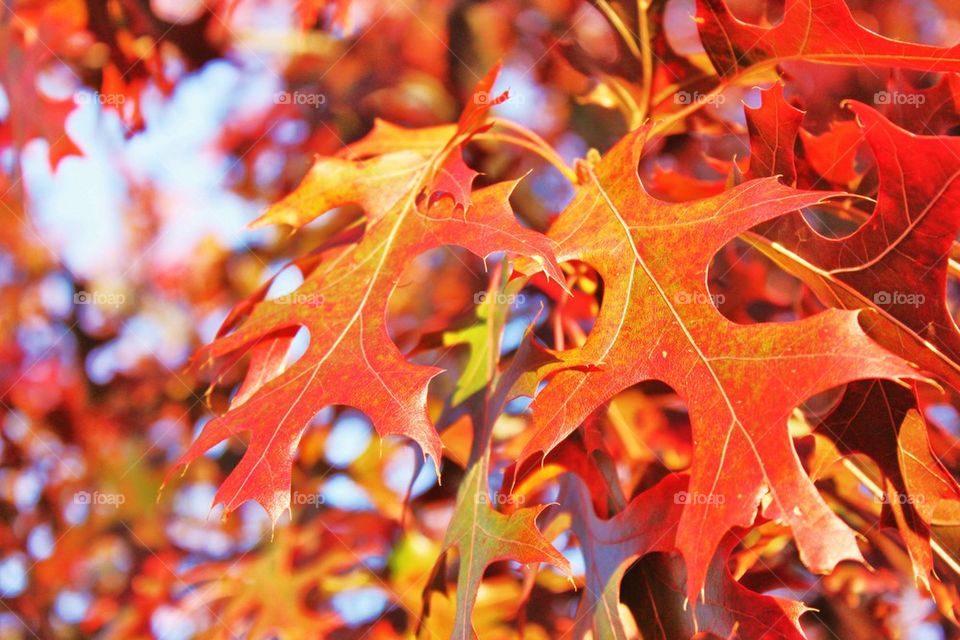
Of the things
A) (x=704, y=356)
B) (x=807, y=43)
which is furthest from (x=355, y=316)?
(x=807, y=43)

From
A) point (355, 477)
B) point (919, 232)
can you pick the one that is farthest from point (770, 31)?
point (355, 477)

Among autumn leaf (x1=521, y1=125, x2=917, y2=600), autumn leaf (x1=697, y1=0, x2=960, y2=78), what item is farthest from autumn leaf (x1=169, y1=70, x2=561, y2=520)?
autumn leaf (x1=697, y1=0, x2=960, y2=78)

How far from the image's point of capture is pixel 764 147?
0.65 metres

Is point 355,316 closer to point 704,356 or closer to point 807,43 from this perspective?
point 704,356

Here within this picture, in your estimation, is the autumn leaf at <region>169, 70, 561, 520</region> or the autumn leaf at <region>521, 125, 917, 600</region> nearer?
the autumn leaf at <region>521, 125, 917, 600</region>

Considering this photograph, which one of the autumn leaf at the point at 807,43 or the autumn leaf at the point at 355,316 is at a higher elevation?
the autumn leaf at the point at 807,43

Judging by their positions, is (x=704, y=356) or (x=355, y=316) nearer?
(x=704, y=356)

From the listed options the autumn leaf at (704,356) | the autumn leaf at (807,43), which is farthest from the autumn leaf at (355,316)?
the autumn leaf at (807,43)

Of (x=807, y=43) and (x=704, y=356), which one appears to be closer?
(x=704, y=356)

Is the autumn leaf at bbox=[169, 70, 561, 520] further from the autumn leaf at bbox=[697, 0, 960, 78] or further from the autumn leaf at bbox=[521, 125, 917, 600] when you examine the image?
the autumn leaf at bbox=[697, 0, 960, 78]

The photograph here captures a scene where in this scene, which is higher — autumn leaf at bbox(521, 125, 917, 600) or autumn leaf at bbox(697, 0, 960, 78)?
autumn leaf at bbox(697, 0, 960, 78)

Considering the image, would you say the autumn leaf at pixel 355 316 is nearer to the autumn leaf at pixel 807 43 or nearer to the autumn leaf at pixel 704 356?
the autumn leaf at pixel 704 356

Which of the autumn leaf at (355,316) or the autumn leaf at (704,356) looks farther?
the autumn leaf at (355,316)

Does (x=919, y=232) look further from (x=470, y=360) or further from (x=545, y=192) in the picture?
(x=545, y=192)
